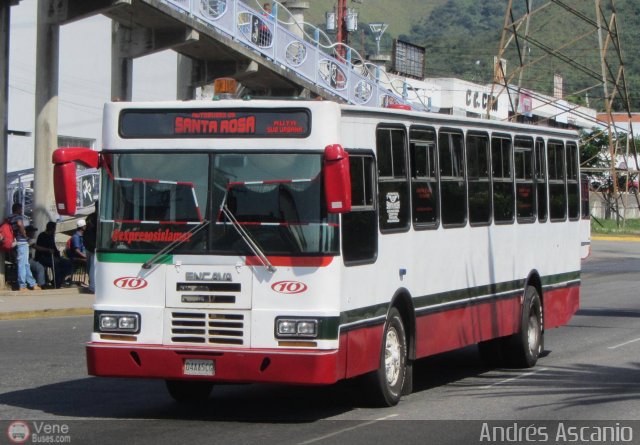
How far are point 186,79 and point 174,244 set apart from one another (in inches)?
897

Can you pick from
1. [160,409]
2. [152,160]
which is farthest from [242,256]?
[160,409]

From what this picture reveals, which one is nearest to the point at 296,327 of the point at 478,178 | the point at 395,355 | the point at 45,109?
the point at 395,355

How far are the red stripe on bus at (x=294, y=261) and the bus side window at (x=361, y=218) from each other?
234 mm

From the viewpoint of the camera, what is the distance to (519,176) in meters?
14.9

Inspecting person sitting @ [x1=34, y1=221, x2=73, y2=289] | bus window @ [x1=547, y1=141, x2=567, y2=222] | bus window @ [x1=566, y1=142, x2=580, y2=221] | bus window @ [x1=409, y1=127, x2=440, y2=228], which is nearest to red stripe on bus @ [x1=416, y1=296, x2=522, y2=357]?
bus window @ [x1=409, y1=127, x2=440, y2=228]

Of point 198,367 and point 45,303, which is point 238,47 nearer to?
point 45,303

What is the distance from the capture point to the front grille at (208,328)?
33.8 feet

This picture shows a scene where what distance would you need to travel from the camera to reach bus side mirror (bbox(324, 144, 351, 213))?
993 centimetres

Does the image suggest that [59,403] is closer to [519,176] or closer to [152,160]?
[152,160]

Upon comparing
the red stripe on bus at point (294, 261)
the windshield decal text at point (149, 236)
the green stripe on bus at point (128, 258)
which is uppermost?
the windshield decal text at point (149, 236)

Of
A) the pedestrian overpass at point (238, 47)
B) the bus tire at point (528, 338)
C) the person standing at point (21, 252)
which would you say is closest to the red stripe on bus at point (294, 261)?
the bus tire at point (528, 338)

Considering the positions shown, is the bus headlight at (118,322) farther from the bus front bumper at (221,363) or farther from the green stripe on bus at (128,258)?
the green stripe on bus at (128,258)

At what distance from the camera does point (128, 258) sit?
10672mm

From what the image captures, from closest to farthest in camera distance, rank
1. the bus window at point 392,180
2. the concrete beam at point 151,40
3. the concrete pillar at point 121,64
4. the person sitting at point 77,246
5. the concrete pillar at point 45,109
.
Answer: the bus window at point 392,180 < the person sitting at point 77,246 < the concrete pillar at point 45,109 < the concrete beam at point 151,40 < the concrete pillar at point 121,64
